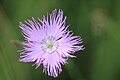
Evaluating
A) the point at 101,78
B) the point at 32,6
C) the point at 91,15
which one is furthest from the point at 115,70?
the point at 32,6

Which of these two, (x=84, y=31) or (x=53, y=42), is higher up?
(x=84, y=31)

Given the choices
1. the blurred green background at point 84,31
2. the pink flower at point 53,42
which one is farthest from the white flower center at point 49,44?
the blurred green background at point 84,31

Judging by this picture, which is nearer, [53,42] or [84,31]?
[53,42]

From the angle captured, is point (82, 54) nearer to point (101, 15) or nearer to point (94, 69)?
point (94, 69)

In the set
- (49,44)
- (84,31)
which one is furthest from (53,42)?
(84,31)

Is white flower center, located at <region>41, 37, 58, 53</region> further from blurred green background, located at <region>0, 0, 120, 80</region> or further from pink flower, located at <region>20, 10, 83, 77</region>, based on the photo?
blurred green background, located at <region>0, 0, 120, 80</region>

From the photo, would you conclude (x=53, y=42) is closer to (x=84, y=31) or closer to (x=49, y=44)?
(x=49, y=44)

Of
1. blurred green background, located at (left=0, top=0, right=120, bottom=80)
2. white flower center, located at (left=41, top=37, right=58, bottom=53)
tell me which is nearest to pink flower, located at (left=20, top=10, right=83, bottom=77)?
white flower center, located at (left=41, top=37, right=58, bottom=53)
